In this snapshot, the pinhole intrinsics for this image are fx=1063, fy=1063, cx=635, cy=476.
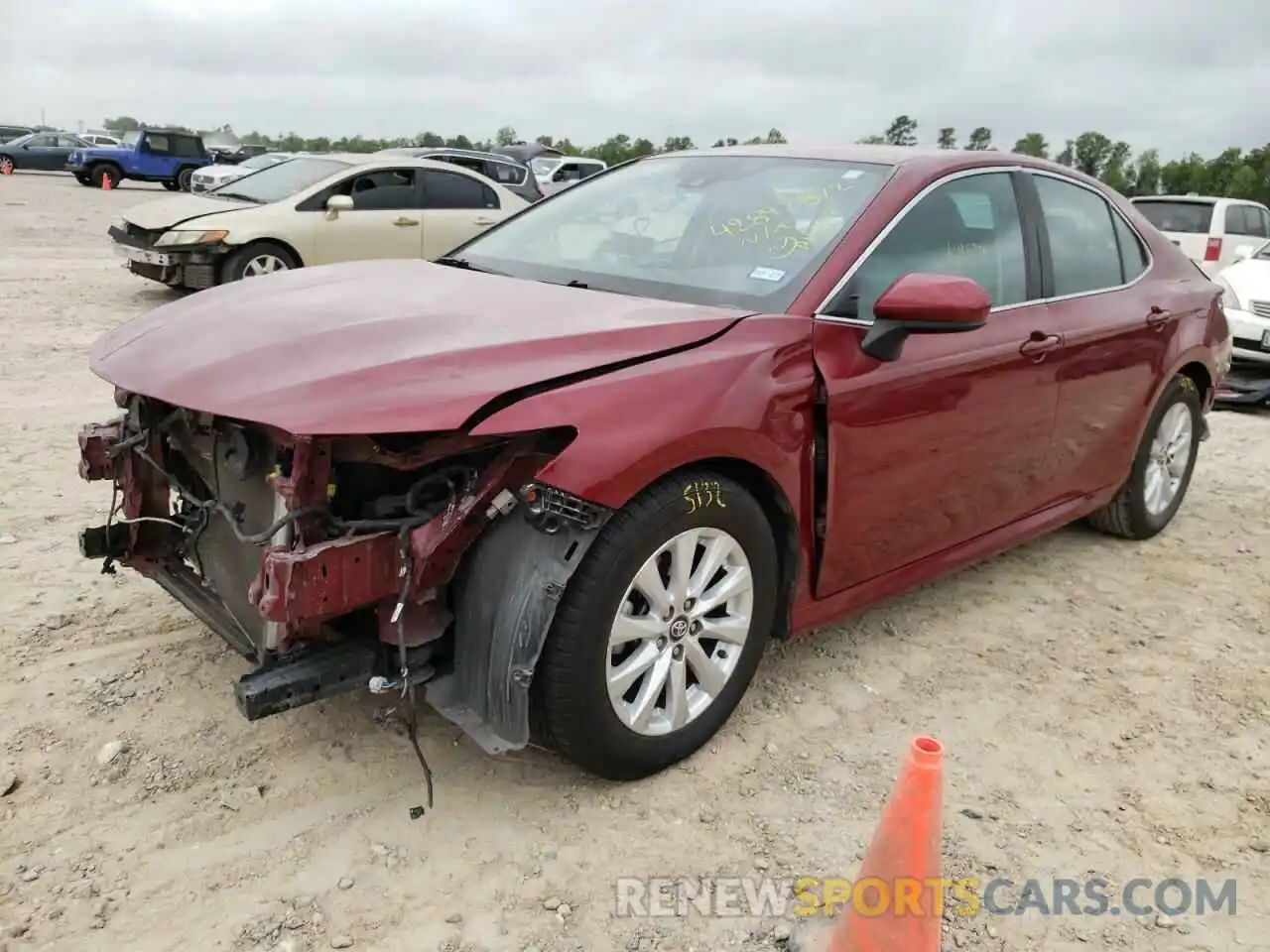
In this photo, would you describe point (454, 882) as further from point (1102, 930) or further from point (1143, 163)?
point (1143, 163)

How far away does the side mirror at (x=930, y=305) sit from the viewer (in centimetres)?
297

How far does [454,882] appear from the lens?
2500 millimetres

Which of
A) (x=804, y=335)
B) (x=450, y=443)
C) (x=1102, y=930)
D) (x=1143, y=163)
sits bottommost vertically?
(x=1102, y=930)

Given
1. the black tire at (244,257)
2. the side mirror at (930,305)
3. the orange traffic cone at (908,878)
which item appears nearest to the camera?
the orange traffic cone at (908,878)

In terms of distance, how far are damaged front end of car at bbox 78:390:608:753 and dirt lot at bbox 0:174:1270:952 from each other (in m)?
0.36

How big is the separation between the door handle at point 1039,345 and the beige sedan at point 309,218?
607 cm

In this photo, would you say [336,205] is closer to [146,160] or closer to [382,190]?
[382,190]

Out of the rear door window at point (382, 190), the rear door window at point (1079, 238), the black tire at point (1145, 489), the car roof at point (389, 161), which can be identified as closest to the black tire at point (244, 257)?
the rear door window at point (382, 190)

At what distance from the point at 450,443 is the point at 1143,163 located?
34.7m

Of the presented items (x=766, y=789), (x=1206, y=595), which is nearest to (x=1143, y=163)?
(x=1206, y=595)

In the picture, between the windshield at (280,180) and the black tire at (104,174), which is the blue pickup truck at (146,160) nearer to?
the black tire at (104,174)

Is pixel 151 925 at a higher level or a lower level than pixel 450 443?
lower

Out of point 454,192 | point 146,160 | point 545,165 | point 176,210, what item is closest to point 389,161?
point 454,192

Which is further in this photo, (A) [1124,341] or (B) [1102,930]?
(A) [1124,341]
